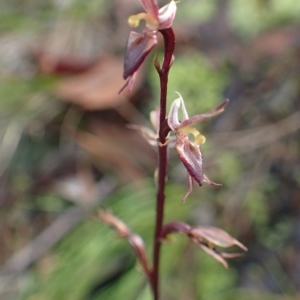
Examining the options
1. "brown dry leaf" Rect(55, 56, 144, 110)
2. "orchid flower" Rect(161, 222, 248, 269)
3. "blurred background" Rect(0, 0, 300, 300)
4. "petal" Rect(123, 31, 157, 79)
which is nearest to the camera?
"petal" Rect(123, 31, 157, 79)

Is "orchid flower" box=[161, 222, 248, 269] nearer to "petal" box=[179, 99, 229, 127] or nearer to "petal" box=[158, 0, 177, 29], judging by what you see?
"petal" box=[179, 99, 229, 127]

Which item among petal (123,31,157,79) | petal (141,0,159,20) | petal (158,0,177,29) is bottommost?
petal (123,31,157,79)

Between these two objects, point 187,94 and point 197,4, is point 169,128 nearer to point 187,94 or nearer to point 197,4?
point 187,94

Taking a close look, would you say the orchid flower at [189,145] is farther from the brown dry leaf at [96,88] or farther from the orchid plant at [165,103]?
the brown dry leaf at [96,88]

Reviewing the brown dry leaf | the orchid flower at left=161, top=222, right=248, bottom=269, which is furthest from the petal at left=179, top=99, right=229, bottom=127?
the brown dry leaf

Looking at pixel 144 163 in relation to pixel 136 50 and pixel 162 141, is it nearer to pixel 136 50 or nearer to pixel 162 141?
pixel 162 141

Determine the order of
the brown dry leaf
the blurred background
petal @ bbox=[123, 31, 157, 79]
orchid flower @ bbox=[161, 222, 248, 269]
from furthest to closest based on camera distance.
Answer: the brown dry leaf → the blurred background → orchid flower @ bbox=[161, 222, 248, 269] → petal @ bbox=[123, 31, 157, 79]

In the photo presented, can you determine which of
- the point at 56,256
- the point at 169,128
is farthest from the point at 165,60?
the point at 56,256
